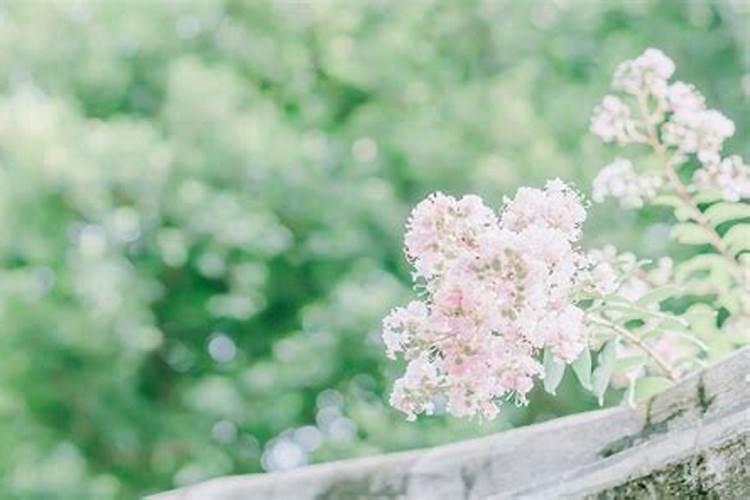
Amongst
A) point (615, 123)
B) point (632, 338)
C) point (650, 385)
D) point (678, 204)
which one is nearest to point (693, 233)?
point (678, 204)

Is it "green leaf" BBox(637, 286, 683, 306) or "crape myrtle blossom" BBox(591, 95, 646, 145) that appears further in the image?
"crape myrtle blossom" BBox(591, 95, 646, 145)

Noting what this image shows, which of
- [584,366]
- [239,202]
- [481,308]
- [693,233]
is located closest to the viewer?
[481,308]

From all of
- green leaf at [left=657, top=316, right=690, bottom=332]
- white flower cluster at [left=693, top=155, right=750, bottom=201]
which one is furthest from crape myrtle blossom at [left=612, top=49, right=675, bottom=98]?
green leaf at [left=657, top=316, right=690, bottom=332]

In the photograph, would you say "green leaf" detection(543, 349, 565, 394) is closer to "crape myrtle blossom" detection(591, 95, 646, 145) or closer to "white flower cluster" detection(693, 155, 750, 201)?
"white flower cluster" detection(693, 155, 750, 201)

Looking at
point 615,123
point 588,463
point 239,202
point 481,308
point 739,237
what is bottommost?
point 588,463

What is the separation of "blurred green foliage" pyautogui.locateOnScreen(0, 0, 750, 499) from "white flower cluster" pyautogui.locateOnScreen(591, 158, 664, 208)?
2.48 meters

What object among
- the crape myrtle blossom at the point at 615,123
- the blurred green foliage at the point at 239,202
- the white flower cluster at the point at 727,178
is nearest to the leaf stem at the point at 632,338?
the white flower cluster at the point at 727,178

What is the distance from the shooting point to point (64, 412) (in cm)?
473

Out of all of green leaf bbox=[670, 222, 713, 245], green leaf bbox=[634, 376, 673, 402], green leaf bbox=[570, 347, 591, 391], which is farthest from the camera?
green leaf bbox=[670, 222, 713, 245]

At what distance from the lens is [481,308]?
1.04m

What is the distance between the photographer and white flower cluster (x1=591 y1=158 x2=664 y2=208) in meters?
1.65

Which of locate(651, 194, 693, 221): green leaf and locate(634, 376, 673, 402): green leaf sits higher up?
locate(651, 194, 693, 221): green leaf

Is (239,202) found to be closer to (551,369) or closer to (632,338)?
(632,338)

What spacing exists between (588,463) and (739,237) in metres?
0.51
